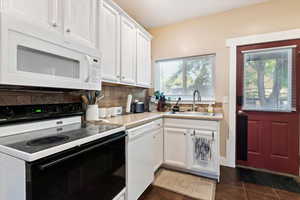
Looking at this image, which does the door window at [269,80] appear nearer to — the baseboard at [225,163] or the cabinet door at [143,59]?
the baseboard at [225,163]

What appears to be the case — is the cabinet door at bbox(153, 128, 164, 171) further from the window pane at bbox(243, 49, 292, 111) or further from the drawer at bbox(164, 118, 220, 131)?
the window pane at bbox(243, 49, 292, 111)

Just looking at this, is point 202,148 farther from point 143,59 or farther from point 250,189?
point 143,59

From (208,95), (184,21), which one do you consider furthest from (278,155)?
(184,21)

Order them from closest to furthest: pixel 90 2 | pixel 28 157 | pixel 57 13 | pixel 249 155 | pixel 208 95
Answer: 1. pixel 28 157
2. pixel 57 13
3. pixel 90 2
4. pixel 249 155
5. pixel 208 95

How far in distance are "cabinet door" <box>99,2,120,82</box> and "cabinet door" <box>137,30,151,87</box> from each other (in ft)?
1.82

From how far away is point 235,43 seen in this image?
2.35 meters

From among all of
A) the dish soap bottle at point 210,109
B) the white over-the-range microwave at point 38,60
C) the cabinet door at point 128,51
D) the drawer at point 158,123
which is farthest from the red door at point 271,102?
the white over-the-range microwave at point 38,60

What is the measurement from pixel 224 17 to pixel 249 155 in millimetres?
2275

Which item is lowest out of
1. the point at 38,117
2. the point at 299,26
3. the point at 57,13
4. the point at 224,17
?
the point at 38,117

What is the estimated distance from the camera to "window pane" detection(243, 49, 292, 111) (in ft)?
6.93

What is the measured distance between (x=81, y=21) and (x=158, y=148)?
1.77 meters

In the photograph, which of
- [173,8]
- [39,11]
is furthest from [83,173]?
[173,8]

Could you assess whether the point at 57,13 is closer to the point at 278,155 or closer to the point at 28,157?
the point at 28,157

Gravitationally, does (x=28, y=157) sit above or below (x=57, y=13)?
below
